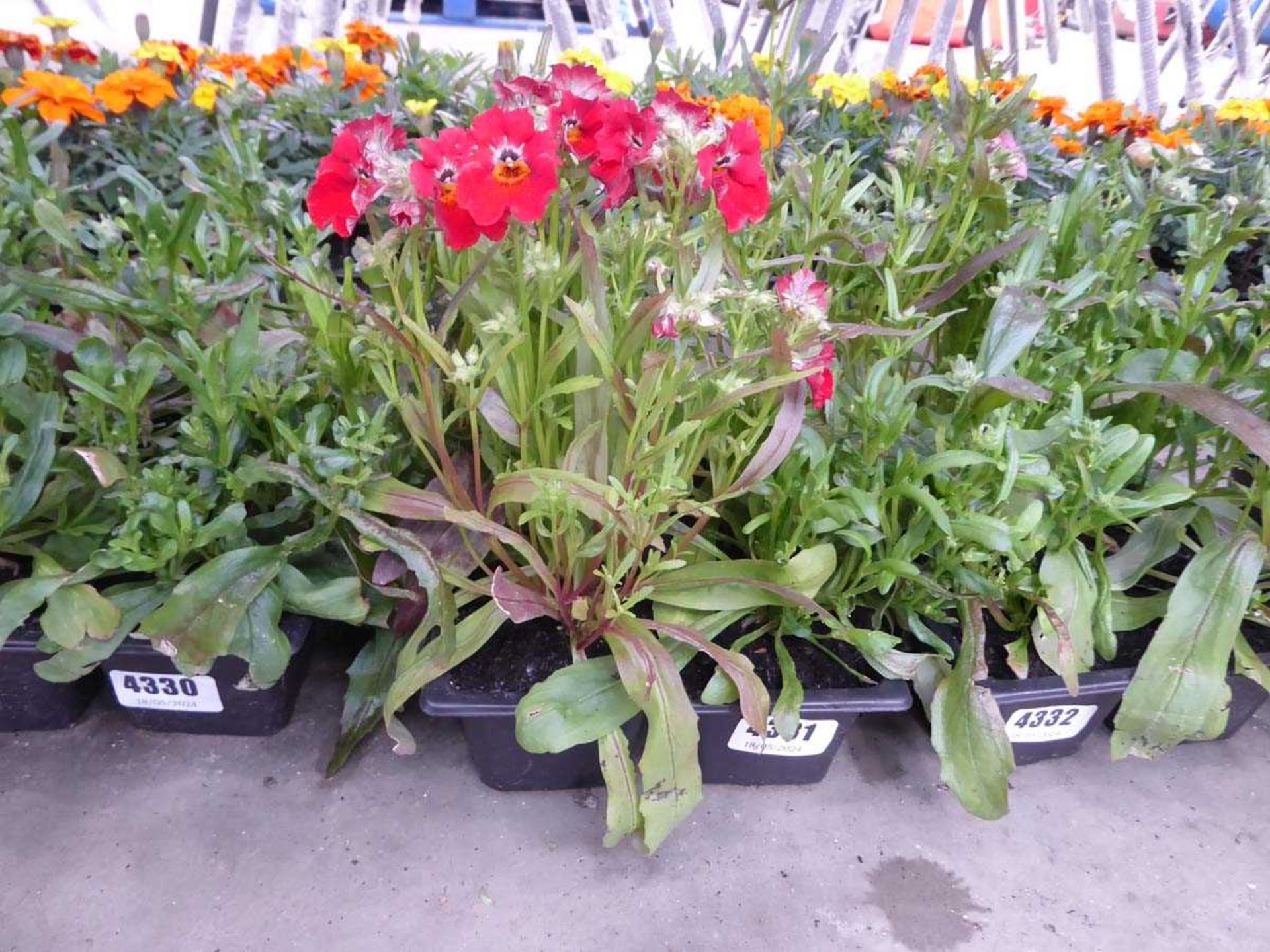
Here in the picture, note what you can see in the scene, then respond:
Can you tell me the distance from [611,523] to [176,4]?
17.5 ft

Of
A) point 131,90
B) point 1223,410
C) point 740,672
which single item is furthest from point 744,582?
point 131,90

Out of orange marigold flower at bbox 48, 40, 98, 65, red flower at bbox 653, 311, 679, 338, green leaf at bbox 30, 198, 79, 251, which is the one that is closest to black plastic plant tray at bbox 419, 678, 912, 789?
red flower at bbox 653, 311, 679, 338

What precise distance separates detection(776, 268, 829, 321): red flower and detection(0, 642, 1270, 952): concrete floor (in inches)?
23.8

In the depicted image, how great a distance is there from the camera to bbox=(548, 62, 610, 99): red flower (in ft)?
2.76

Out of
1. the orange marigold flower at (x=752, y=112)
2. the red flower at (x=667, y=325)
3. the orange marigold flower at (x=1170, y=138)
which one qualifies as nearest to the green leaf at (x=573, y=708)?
the red flower at (x=667, y=325)

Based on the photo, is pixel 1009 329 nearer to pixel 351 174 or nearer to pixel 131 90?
pixel 351 174

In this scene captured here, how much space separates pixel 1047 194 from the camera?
2051 mm

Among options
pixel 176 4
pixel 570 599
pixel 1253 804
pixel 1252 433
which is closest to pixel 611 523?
pixel 570 599

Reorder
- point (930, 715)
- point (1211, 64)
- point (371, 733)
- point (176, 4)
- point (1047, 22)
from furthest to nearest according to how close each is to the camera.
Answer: point (1211, 64) → point (176, 4) → point (1047, 22) → point (371, 733) → point (930, 715)

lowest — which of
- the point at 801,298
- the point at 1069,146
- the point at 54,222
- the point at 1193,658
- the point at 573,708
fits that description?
the point at 573,708

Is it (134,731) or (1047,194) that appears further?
(1047,194)

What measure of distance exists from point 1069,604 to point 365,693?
0.82 meters

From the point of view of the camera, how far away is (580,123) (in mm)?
782

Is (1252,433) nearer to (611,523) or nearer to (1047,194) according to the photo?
(611,523)
